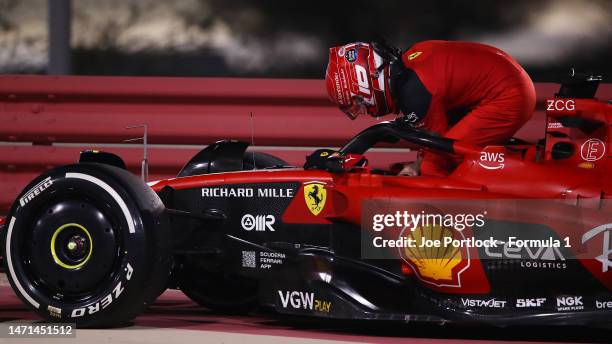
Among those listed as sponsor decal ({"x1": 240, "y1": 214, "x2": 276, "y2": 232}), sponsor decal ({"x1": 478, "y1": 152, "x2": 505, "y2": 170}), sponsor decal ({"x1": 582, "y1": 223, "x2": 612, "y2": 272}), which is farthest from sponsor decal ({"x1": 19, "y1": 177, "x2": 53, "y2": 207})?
sponsor decal ({"x1": 582, "y1": 223, "x2": 612, "y2": 272})

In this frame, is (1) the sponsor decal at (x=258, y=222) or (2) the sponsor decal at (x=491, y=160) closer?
(2) the sponsor decal at (x=491, y=160)

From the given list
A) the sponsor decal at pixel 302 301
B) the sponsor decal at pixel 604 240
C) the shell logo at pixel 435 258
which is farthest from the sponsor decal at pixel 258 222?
the sponsor decal at pixel 604 240

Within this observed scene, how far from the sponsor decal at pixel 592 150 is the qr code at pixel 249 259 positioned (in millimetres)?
1730

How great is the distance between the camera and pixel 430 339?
18.0ft

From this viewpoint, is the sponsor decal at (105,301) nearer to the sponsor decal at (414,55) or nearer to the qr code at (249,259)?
the qr code at (249,259)

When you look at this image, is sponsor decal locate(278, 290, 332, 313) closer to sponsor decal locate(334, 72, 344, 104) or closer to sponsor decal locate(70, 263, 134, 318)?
sponsor decal locate(70, 263, 134, 318)

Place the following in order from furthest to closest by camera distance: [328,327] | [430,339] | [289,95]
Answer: [289,95] < [328,327] < [430,339]

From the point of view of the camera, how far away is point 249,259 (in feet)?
19.5

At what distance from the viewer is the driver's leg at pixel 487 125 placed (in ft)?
19.4

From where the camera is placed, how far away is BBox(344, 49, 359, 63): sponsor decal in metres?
6.20

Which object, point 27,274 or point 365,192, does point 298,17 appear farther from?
point 27,274

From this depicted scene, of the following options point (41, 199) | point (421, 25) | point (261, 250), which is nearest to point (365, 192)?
point (261, 250)

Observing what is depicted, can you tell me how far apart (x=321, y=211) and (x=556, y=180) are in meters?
1.17

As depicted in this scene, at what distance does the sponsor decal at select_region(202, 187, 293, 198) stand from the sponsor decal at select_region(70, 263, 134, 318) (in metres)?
0.79
